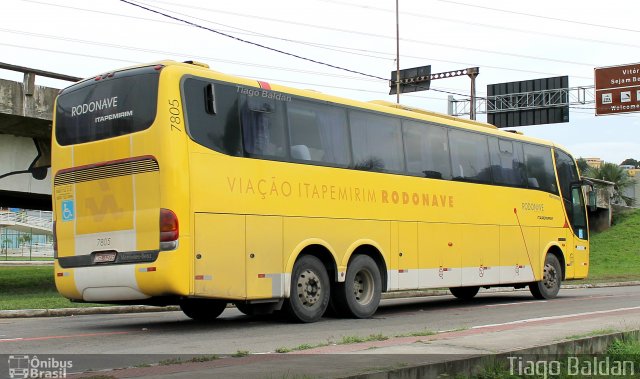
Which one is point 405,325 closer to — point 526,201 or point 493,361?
point 493,361

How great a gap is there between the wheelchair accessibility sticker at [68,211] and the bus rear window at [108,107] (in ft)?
3.14

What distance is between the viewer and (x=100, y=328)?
41.6ft

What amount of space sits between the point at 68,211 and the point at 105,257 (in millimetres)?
1163

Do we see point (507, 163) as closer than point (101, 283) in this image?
No

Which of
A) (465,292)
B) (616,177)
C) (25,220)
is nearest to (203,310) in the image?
(465,292)

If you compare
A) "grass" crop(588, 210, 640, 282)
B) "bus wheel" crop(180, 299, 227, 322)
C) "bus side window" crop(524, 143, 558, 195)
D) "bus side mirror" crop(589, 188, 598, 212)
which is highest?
"bus side window" crop(524, 143, 558, 195)

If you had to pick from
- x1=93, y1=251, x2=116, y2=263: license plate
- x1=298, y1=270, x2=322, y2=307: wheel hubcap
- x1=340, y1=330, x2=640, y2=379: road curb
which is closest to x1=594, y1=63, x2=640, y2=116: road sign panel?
x1=298, y1=270, x2=322, y2=307: wheel hubcap

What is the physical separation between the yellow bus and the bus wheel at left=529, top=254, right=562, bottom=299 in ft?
11.0

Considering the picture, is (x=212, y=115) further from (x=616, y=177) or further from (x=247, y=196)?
(x=616, y=177)

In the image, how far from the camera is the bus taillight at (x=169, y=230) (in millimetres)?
11148

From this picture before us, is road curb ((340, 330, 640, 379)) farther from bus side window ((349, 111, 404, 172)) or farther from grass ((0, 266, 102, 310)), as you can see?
grass ((0, 266, 102, 310))

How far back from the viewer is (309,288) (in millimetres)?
13195

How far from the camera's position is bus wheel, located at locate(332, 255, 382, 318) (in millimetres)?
13891

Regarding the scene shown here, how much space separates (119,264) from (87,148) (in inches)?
77.7
